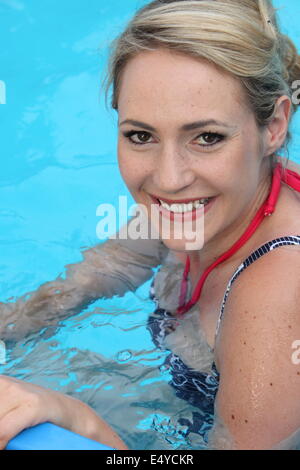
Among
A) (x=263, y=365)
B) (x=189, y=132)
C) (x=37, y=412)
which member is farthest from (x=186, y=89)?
(x=37, y=412)

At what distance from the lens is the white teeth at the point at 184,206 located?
1.97m

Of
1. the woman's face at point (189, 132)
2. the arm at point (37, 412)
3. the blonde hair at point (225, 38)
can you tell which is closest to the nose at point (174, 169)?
the woman's face at point (189, 132)

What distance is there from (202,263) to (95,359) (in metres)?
0.60

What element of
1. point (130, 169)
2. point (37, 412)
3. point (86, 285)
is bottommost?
point (37, 412)

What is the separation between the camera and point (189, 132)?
1834mm

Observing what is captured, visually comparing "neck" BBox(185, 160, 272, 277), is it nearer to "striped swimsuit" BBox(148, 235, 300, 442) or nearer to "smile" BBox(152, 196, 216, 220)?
"smile" BBox(152, 196, 216, 220)

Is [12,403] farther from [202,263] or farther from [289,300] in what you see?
[202,263]

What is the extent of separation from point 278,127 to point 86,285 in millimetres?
1053

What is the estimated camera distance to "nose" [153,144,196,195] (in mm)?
1841

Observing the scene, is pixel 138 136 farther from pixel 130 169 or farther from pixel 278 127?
pixel 278 127

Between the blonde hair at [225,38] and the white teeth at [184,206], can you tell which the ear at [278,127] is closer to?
the blonde hair at [225,38]

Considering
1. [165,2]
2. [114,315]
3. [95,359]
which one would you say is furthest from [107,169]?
[165,2]

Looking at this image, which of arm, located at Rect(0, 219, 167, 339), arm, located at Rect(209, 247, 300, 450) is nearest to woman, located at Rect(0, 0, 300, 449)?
arm, located at Rect(209, 247, 300, 450)

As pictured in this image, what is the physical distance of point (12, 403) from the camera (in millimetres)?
1523
